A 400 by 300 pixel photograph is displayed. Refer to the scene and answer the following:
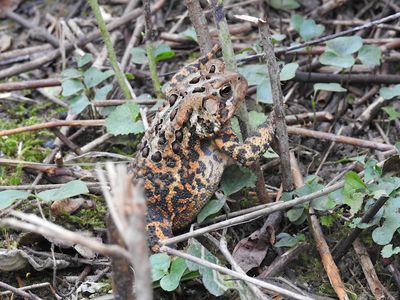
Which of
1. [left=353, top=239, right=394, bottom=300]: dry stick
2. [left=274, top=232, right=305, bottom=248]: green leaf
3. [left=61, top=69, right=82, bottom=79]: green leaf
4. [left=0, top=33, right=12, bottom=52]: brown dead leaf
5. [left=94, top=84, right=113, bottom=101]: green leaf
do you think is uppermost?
[left=61, top=69, right=82, bottom=79]: green leaf

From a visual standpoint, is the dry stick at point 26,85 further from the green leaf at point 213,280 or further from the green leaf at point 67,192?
the green leaf at point 213,280

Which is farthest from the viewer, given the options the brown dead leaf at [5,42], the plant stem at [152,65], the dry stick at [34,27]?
the brown dead leaf at [5,42]

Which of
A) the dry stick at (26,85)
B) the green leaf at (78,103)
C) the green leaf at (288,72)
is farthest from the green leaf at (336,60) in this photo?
the dry stick at (26,85)

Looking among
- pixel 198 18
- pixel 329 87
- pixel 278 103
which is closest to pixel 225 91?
pixel 278 103

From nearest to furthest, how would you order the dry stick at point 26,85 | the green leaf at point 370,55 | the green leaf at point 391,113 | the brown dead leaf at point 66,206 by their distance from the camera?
the brown dead leaf at point 66,206 → the green leaf at point 391,113 → the green leaf at point 370,55 → the dry stick at point 26,85

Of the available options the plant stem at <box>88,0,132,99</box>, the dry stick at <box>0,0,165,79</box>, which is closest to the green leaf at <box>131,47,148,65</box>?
the plant stem at <box>88,0,132,99</box>

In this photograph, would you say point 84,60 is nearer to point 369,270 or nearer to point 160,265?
point 160,265

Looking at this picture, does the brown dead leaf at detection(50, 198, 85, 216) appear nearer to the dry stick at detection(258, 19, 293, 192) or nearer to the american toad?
the american toad
